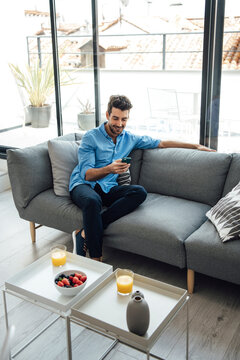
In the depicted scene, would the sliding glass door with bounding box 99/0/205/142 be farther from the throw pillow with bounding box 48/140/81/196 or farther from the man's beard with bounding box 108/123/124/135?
the throw pillow with bounding box 48/140/81/196

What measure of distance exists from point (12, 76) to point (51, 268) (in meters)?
3.17

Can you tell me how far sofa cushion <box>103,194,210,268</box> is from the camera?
2504mm

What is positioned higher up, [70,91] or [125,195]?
[70,91]

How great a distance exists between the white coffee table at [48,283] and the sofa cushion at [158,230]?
0.50 m

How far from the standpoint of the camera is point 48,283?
2055 mm

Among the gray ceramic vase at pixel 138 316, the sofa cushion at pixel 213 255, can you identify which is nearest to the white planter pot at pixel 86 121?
the sofa cushion at pixel 213 255

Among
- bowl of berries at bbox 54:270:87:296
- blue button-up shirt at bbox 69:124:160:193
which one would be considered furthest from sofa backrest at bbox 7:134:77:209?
bowl of berries at bbox 54:270:87:296

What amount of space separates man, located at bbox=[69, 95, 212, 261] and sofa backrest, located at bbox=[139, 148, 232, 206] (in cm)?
12

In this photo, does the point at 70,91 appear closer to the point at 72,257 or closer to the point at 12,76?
the point at 12,76

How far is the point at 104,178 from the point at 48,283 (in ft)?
3.75

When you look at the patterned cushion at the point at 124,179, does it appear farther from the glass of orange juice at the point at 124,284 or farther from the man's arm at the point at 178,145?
the glass of orange juice at the point at 124,284

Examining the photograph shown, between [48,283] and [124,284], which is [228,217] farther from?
[48,283]

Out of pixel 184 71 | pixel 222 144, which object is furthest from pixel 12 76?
pixel 222 144

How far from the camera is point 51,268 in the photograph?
86.9 inches
